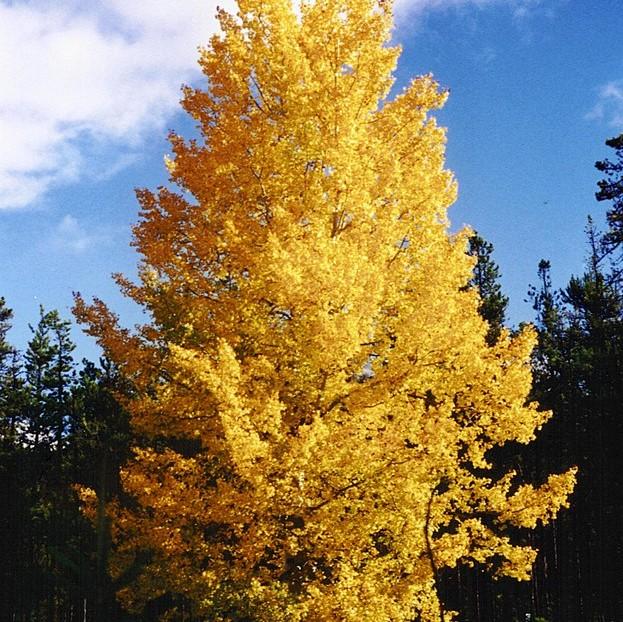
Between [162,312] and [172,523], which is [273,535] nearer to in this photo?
[172,523]

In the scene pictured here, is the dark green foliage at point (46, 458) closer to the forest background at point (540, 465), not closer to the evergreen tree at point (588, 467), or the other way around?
the forest background at point (540, 465)

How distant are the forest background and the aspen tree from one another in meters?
14.4

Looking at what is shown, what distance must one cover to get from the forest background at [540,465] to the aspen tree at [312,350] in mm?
14379

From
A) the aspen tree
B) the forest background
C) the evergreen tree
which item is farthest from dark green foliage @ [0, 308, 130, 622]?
the evergreen tree

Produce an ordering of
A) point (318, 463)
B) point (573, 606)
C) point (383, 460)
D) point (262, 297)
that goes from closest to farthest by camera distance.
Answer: point (318, 463) < point (383, 460) < point (262, 297) < point (573, 606)

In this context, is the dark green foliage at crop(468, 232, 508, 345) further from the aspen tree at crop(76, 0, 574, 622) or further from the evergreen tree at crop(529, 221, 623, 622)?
the aspen tree at crop(76, 0, 574, 622)

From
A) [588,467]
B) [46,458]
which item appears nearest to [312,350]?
[588,467]

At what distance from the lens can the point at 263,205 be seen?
9.88 m

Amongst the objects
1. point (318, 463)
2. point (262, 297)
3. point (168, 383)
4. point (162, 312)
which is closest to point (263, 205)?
point (262, 297)

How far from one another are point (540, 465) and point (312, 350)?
28207 mm

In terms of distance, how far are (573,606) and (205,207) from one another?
92.9ft

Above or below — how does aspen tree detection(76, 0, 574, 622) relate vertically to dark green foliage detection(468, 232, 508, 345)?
below

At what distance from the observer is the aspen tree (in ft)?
26.9

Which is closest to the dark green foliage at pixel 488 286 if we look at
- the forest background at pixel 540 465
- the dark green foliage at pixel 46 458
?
the forest background at pixel 540 465
